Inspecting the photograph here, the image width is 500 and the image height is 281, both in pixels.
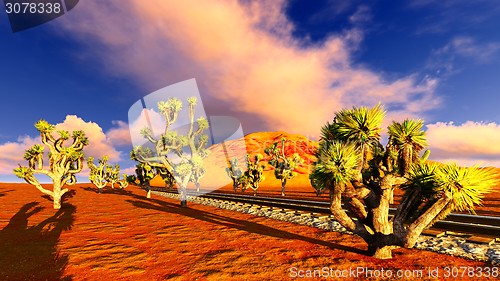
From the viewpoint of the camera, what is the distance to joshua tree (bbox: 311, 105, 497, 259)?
7156mm

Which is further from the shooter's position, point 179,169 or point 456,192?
point 179,169

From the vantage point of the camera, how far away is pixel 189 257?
845cm

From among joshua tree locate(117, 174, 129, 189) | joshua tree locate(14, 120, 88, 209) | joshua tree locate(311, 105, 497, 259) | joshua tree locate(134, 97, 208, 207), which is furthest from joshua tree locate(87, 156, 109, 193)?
joshua tree locate(311, 105, 497, 259)

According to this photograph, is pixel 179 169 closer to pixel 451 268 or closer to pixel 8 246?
pixel 8 246

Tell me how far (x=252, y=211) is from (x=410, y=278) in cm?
1248

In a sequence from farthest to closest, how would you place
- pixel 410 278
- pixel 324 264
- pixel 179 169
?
pixel 179 169 → pixel 324 264 → pixel 410 278

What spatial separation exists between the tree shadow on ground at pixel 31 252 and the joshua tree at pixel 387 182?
844 centimetres

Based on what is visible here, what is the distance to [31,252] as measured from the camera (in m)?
9.08

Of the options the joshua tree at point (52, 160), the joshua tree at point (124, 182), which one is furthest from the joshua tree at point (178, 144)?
the joshua tree at point (124, 182)

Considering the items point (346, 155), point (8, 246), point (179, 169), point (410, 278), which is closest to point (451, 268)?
point (410, 278)

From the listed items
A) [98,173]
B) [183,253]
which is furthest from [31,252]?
[98,173]

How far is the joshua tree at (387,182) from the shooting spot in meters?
7.16

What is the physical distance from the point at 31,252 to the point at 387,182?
12988 mm

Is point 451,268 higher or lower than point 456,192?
lower
